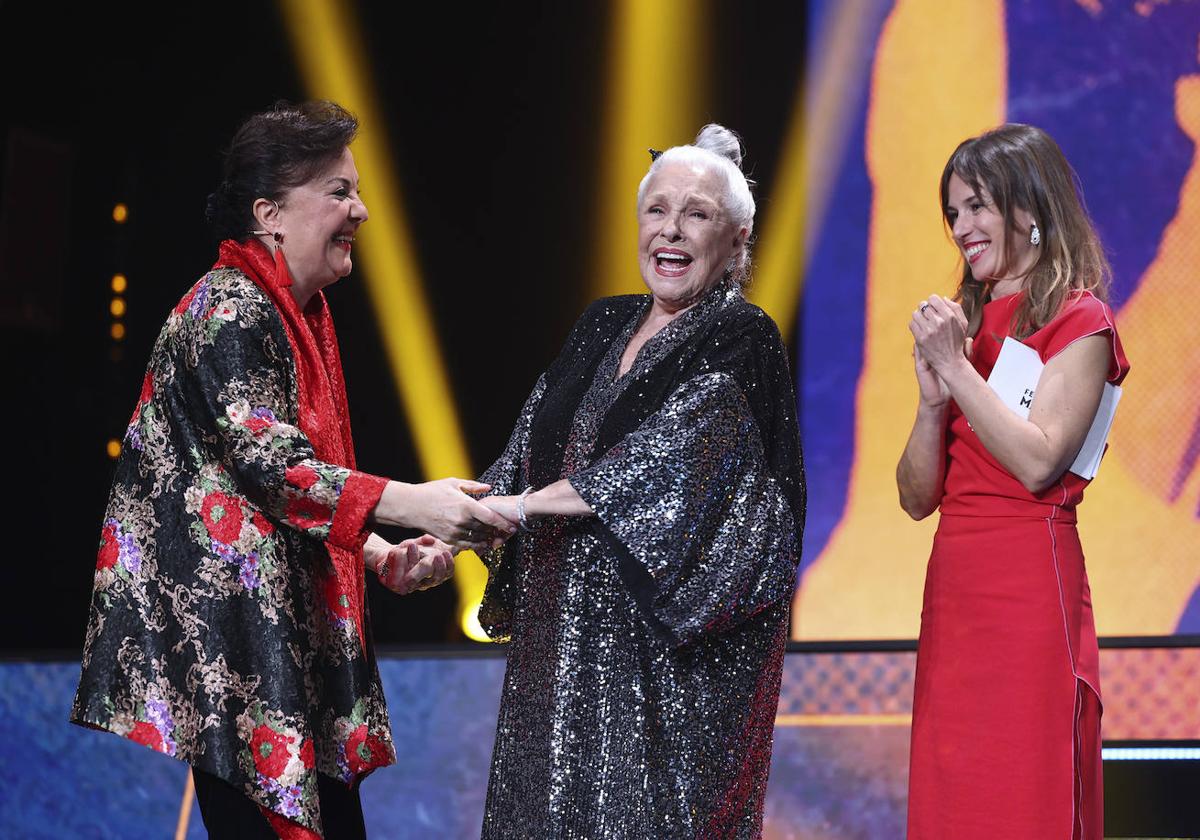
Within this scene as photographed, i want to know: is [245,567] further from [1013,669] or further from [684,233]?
[1013,669]

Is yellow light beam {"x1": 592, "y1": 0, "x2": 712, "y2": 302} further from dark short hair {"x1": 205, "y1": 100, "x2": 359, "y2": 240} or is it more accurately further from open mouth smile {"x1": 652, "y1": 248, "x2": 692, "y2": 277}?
dark short hair {"x1": 205, "y1": 100, "x2": 359, "y2": 240}

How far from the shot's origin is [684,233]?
2043mm

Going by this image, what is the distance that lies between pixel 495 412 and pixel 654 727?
2186mm

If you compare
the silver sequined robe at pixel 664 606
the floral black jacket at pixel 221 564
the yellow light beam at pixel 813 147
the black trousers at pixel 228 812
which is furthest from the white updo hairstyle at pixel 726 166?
the yellow light beam at pixel 813 147

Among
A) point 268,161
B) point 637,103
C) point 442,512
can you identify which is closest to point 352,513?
point 442,512

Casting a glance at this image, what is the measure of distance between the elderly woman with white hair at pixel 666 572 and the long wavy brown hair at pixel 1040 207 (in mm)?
359

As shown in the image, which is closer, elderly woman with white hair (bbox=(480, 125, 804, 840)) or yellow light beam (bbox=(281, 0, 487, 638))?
elderly woman with white hair (bbox=(480, 125, 804, 840))

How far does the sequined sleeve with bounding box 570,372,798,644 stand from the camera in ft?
6.09

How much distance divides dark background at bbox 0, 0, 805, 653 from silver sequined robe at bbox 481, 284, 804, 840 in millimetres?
1987

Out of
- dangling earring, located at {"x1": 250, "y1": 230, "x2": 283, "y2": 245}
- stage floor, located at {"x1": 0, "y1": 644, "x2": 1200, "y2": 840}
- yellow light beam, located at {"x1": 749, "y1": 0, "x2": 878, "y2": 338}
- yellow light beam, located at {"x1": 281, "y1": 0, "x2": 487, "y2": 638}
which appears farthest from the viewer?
yellow light beam, located at {"x1": 281, "y1": 0, "x2": 487, "y2": 638}

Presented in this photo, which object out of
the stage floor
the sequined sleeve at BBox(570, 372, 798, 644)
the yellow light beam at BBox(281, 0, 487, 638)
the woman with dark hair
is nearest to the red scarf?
the woman with dark hair

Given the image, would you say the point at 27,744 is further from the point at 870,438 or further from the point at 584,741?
the point at 870,438

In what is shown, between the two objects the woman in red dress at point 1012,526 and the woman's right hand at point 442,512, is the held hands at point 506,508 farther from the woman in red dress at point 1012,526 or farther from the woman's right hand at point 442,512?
the woman in red dress at point 1012,526

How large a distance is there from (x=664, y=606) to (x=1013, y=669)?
484 mm
